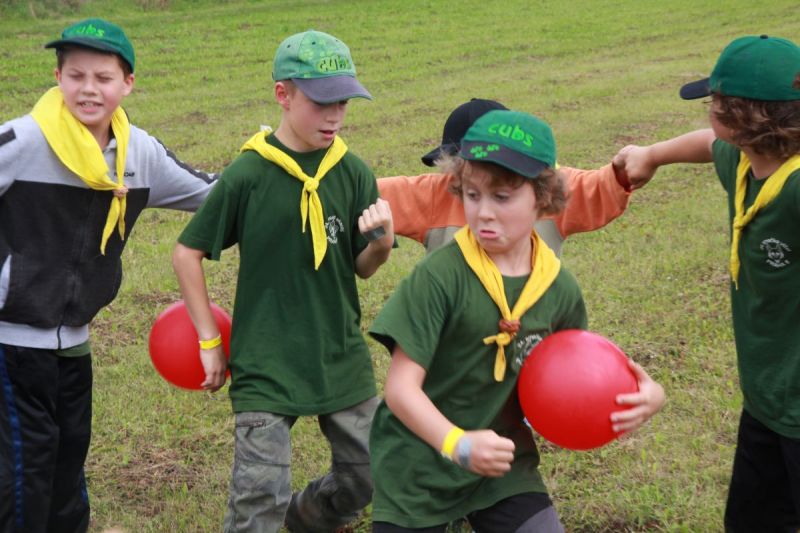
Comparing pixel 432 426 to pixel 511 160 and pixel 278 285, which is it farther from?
pixel 278 285

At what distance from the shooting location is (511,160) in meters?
3.31

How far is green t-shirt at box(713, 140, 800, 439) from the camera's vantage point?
3.67m

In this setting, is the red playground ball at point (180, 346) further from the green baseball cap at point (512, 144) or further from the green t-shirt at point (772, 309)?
the green t-shirt at point (772, 309)

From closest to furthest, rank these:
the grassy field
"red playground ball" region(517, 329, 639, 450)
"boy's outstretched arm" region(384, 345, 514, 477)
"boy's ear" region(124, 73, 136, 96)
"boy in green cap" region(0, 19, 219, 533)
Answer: "boy's outstretched arm" region(384, 345, 514, 477), "red playground ball" region(517, 329, 639, 450), "boy in green cap" region(0, 19, 219, 533), "boy's ear" region(124, 73, 136, 96), the grassy field

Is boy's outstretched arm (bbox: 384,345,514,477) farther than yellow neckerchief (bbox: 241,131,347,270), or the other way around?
yellow neckerchief (bbox: 241,131,347,270)

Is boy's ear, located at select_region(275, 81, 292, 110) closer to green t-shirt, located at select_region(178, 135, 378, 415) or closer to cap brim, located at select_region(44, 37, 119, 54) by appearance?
green t-shirt, located at select_region(178, 135, 378, 415)

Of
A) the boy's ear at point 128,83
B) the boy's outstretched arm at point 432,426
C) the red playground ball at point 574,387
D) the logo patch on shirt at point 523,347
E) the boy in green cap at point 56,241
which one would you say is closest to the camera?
the boy's outstretched arm at point 432,426

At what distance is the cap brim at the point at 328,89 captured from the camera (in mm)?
4043

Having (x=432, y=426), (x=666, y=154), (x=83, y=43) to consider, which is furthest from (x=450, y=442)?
(x=83, y=43)

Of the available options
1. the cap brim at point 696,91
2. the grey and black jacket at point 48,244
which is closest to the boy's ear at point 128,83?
the grey and black jacket at point 48,244

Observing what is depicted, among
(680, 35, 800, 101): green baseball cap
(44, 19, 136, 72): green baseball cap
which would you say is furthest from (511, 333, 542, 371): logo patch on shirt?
(44, 19, 136, 72): green baseball cap

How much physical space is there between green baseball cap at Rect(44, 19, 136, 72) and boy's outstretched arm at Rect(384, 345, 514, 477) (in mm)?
1686

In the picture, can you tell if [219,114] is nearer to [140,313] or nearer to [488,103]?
[140,313]

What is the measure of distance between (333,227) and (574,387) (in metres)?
1.27
